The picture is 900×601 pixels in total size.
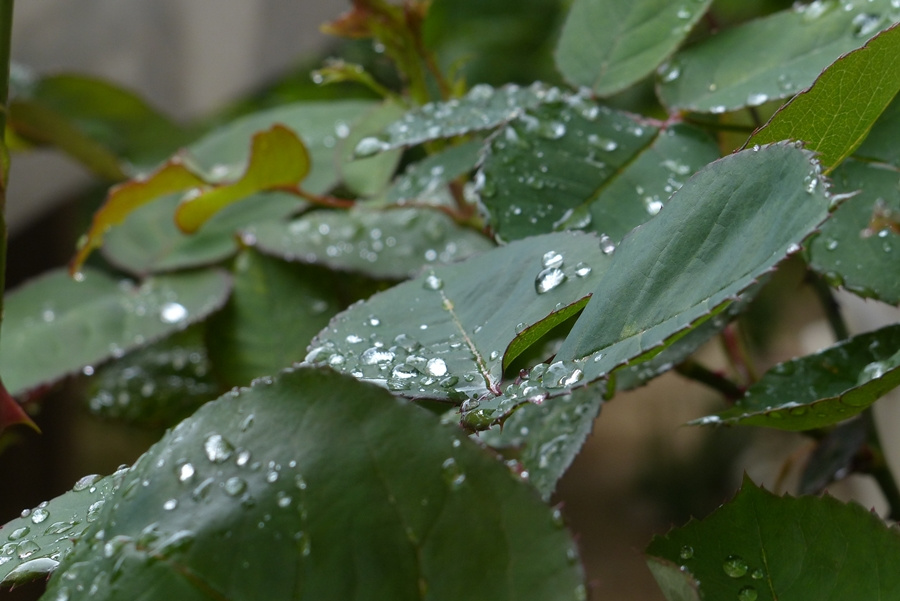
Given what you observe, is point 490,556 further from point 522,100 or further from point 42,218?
point 42,218

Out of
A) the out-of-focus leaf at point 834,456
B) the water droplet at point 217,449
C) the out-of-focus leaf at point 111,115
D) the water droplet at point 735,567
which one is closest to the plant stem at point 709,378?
the out-of-focus leaf at point 834,456

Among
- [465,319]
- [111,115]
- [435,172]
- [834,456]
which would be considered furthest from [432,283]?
[111,115]

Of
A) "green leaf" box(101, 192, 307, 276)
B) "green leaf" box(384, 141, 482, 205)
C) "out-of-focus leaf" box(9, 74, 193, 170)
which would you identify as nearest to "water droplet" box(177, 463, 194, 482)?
"green leaf" box(384, 141, 482, 205)

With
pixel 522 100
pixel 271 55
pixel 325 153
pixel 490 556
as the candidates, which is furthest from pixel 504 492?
pixel 271 55

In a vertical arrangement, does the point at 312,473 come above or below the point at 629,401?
above

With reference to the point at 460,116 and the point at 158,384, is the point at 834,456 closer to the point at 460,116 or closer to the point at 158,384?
the point at 460,116

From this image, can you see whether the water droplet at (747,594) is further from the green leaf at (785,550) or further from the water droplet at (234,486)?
the water droplet at (234,486)
